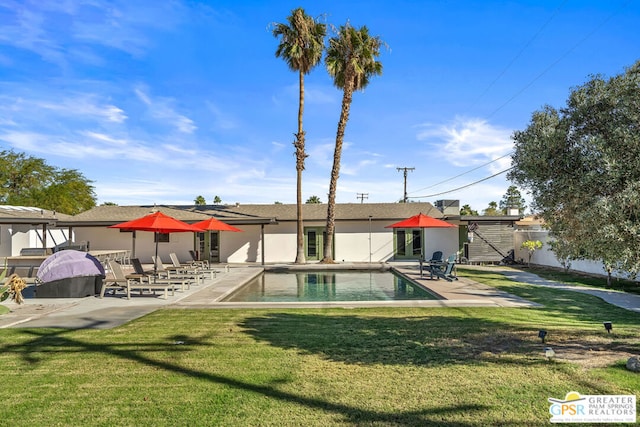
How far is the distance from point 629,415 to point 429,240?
2086 centimetres

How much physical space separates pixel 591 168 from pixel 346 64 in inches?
752

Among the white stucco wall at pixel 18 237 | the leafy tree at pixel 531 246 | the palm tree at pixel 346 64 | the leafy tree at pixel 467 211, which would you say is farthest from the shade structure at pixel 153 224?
the leafy tree at pixel 467 211

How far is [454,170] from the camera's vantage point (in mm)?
36125

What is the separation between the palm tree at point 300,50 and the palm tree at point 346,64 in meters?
0.94

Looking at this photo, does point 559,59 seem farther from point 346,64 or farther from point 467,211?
point 467,211

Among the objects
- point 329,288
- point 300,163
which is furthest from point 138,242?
point 329,288

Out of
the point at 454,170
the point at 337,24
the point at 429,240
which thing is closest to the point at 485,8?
the point at 337,24

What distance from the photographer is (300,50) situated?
71.5ft

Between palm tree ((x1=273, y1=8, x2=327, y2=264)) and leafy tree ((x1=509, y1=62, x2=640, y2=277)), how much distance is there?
16959mm

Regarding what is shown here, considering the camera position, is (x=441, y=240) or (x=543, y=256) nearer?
(x=543, y=256)

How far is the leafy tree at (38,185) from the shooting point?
41906 millimetres

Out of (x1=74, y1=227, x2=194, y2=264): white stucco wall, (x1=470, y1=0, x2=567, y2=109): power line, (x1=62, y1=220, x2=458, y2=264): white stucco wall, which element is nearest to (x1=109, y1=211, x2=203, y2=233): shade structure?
(x1=62, y1=220, x2=458, y2=264): white stucco wall

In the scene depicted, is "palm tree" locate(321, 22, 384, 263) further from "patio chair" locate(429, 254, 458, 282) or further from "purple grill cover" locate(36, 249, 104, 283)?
"purple grill cover" locate(36, 249, 104, 283)

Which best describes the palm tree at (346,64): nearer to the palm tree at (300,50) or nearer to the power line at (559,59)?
the palm tree at (300,50)
